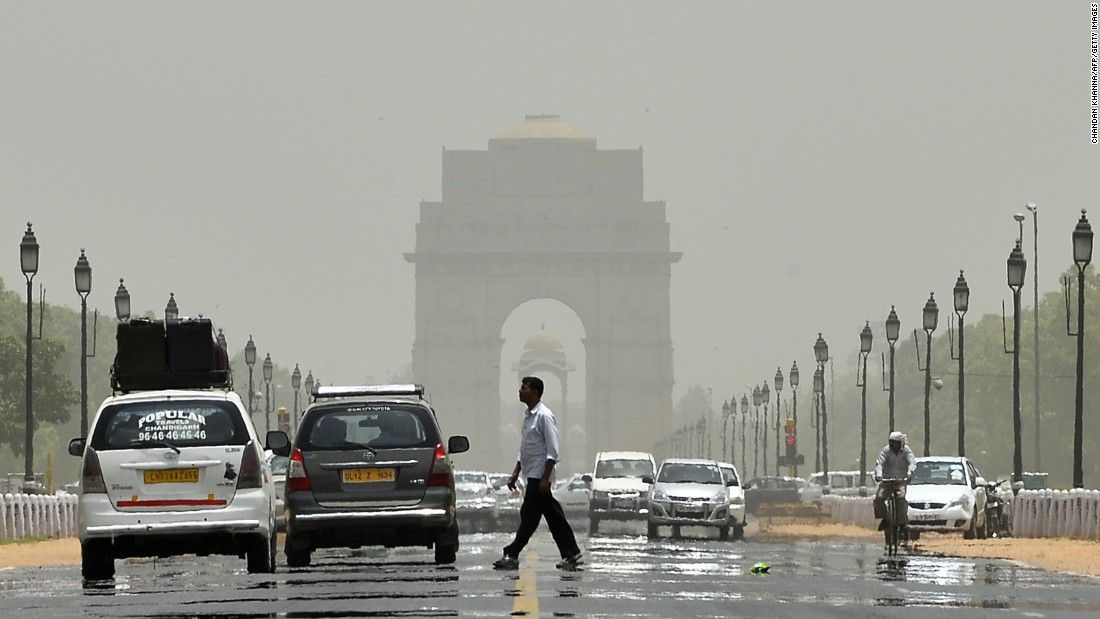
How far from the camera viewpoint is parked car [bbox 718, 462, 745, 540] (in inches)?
1469

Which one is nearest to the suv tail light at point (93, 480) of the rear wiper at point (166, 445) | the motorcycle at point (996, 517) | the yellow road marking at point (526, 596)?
the rear wiper at point (166, 445)

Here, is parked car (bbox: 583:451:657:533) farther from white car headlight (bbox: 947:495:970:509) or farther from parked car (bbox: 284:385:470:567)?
parked car (bbox: 284:385:470:567)

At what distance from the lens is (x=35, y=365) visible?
76125 millimetres

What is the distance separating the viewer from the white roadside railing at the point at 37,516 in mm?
35188

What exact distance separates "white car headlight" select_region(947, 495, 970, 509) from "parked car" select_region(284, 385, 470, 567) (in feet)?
50.6

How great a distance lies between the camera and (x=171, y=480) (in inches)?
757

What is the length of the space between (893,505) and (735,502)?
773 centimetres

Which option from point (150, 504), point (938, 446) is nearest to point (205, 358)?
point (150, 504)

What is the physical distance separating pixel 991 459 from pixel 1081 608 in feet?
286

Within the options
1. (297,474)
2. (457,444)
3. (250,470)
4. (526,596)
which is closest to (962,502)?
(457,444)

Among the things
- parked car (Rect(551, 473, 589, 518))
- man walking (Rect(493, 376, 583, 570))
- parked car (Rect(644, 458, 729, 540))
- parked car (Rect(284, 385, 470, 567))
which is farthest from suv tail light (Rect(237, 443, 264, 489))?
parked car (Rect(551, 473, 589, 518))

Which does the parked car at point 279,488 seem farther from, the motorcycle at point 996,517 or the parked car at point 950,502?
the motorcycle at point 996,517

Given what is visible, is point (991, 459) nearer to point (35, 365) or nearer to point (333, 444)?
point (35, 365)

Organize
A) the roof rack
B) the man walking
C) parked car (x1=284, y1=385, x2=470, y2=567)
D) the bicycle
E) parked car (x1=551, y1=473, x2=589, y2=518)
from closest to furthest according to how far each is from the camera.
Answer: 1. the man walking
2. parked car (x1=284, y1=385, x2=470, y2=567)
3. the roof rack
4. the bicycle
5. parked car (x1=551, y1=473, x2=589, y2=518)
